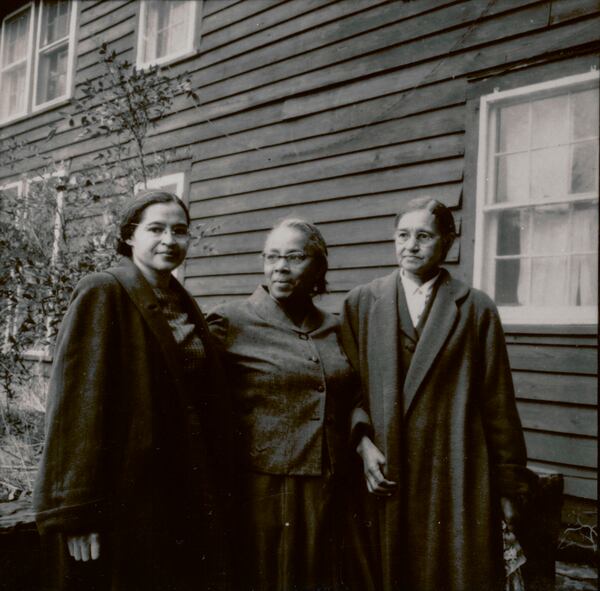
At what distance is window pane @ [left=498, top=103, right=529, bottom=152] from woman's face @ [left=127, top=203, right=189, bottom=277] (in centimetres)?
284

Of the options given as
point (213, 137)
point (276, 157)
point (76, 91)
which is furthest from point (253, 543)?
point (76, 91)

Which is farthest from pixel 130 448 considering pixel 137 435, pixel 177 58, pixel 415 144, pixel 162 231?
pixel 177 58

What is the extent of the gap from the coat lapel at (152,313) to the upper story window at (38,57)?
276 inches

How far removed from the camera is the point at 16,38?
973 cm

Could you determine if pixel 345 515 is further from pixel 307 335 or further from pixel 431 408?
pixel 307 335

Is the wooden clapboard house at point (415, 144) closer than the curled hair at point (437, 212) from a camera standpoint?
No

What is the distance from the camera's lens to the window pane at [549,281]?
4.03 meters

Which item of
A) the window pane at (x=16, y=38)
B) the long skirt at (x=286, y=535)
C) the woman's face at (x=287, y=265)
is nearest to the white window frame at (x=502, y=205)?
the woman's face at (x=287, y=265)

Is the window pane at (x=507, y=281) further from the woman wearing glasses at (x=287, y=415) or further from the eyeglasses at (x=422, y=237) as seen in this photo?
the woman wearing glasses at (x=287, y=415)

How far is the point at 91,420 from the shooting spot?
1.90m

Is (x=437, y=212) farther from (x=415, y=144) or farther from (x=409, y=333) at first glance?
(x=415, y=144)

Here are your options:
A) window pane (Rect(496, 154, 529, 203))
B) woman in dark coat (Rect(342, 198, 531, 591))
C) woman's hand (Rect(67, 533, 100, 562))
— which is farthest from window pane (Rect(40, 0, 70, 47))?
woman's hand (Rect(67, 533, 100, 562))

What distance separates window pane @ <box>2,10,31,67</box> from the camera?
31.3ft

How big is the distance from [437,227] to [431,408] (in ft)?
2.31
